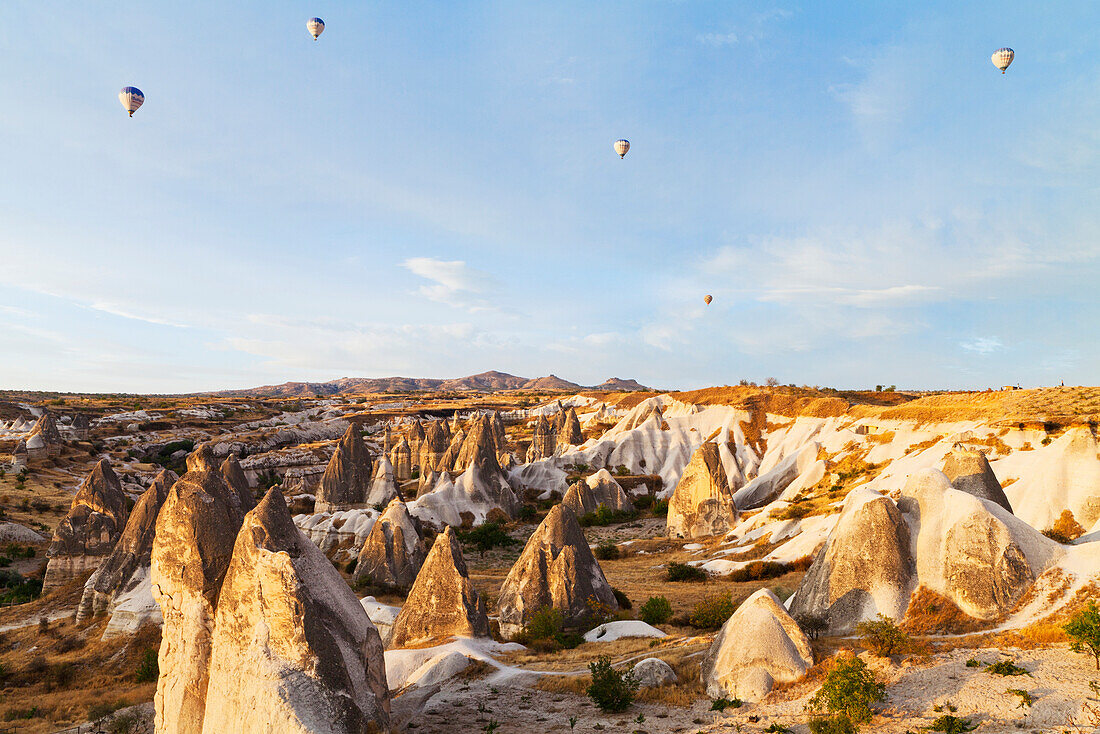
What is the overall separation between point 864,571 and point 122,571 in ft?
92.5

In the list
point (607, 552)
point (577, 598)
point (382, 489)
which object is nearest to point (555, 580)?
point (577, 598)

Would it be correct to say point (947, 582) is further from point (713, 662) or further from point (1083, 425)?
point (1083, 425)

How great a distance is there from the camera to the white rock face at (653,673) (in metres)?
14.1

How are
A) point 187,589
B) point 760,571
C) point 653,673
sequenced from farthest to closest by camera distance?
point 760,571 < point 653,673 < point 187,589

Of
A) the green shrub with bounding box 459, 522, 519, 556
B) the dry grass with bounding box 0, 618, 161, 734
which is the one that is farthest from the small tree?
the green shrub with bounding box 459, 522, 519, 556

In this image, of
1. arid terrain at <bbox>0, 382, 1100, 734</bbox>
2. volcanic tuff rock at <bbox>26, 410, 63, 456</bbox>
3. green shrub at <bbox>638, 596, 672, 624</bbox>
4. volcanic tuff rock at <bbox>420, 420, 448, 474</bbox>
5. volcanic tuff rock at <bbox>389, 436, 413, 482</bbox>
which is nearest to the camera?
arid terrain at <bbox>0, 382, 1100, 734</bbox>

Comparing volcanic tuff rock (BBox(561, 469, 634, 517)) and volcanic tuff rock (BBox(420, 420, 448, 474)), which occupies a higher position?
volcanic tuff rock (BBox(420, 420, 448, 474))

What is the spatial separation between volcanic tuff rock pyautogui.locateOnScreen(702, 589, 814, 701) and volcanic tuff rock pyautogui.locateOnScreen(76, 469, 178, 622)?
22085 mm

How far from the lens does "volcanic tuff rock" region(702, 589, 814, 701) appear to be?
42.8 ft

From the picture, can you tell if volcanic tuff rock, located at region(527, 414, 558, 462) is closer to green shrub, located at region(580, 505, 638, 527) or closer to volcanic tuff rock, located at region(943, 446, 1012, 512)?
green shrub, located at region(580, 505, 638, 527)

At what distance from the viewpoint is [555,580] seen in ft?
74.9

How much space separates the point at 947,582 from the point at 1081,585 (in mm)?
2840

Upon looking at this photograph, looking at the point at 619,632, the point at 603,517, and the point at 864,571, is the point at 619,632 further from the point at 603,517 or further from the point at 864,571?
the point at 603,517

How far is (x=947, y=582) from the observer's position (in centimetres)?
1549
